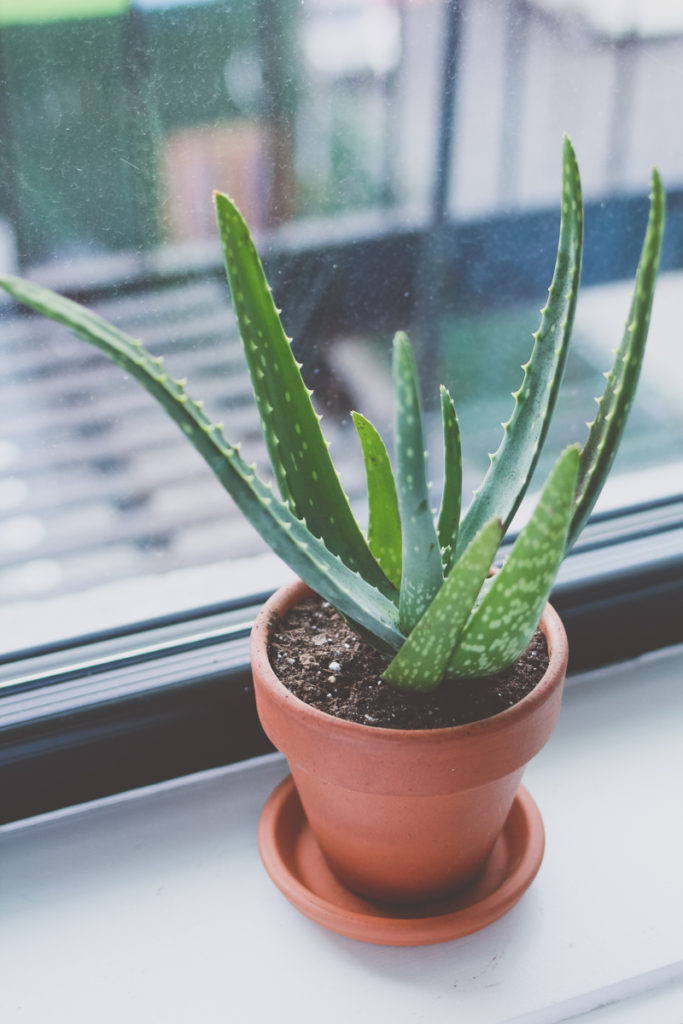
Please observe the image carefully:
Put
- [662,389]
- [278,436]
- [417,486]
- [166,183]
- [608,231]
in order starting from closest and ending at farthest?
[417,486]
[278,436]
[166,183]
[608,231]
[662,389]

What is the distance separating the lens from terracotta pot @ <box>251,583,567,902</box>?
Answer: 0.51 metres

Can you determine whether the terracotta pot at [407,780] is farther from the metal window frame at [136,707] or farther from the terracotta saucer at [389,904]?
the metal window frame at [136,707]

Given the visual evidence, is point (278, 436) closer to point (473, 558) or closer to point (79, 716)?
point (473, 558)

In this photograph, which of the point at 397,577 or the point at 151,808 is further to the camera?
the point at 151,808

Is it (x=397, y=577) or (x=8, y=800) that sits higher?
(x=397, y=577)

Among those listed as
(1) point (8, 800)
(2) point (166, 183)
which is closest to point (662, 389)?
(2) point (166, 183)

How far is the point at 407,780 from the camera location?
52 cm

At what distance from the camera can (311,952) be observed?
1.98 ft

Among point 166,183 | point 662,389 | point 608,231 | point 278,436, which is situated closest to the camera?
point 278,436

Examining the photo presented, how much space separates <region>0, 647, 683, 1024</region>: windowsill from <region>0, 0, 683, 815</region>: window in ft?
0.14

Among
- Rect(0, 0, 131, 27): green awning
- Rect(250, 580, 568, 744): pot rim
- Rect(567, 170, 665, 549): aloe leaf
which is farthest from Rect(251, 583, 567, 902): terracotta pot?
Rect(0, 0, 131, 27): green awning

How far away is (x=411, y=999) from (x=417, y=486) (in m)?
0.33

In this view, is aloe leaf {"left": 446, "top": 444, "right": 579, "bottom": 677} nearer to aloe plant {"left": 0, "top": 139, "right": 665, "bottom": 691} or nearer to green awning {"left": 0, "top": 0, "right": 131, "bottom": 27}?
aloe plant {"left": 0, "top": 139, "right": 665, "bottom": 691}

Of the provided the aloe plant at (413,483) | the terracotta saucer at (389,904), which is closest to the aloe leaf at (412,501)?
the aloe plant at (413,483)
